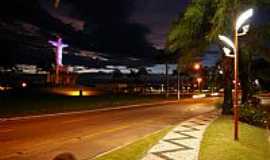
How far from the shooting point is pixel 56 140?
17.1 m

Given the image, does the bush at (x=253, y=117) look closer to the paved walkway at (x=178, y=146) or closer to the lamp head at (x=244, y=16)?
the paved walkway at (x=178, y=146)

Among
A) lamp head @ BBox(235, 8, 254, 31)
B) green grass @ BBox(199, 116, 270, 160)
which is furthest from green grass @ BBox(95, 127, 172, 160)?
lamp head @ BBox(235, 8, 254, 31)

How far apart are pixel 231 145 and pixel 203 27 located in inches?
514

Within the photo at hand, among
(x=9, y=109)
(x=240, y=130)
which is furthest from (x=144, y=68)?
(x=240, y=130)

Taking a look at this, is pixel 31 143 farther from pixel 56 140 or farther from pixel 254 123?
pixel 254 123

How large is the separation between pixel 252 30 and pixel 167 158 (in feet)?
55.3

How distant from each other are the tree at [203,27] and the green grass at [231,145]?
467 cm

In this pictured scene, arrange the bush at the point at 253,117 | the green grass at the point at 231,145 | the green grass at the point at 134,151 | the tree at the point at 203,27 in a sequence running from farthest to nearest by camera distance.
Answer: the bush at the point at 253,117
the tree at the point at 203,27
the green grass at the point at 231,145
the green grass at the point at 134,151

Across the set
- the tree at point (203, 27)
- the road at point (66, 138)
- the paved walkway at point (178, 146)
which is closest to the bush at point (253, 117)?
the tree at point (203, 27)

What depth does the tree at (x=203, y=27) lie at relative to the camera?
66.6 ft

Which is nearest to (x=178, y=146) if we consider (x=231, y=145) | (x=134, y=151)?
(x=134, y=151)

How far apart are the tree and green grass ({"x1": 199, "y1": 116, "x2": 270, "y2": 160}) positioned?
4669mm

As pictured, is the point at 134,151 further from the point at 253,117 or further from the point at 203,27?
the point at 203,27

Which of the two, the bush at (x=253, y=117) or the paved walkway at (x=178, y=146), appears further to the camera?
the bush at (x=253, y=117)
